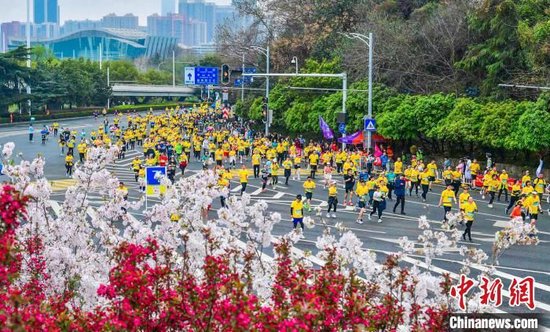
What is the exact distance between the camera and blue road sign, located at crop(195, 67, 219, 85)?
70.4 m

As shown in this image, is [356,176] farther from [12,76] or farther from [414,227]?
[12,76]

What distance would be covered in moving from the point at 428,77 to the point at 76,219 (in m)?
38.3

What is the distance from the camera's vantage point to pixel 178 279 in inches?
438

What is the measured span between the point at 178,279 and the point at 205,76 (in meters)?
60.8

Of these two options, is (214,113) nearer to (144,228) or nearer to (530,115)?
(530,115)

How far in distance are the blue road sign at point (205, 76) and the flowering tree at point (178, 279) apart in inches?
2057

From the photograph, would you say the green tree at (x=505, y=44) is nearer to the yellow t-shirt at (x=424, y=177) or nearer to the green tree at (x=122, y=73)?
the yellow t-shirt at (x=424, y=177)

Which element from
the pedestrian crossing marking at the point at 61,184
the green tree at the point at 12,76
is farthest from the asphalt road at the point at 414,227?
the green tree at the point at 12,76

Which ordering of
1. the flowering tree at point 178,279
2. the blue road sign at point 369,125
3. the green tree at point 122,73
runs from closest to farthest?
the flowering tree at point 178,279, the blue road sign at point 369,125, the green tree at point 122,73

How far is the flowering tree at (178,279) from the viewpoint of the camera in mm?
9367

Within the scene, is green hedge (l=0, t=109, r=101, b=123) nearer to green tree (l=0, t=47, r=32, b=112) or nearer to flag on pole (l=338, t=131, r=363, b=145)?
green tree (l=0, t=47, r=32, b=112)

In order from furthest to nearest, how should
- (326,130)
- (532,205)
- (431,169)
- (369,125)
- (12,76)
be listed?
(12,76) < (326,130) < (369,125) < (431,169) < (532,205)

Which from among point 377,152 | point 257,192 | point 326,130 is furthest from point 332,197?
point 326,130

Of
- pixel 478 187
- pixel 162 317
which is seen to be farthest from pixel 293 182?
pixel 162 317
